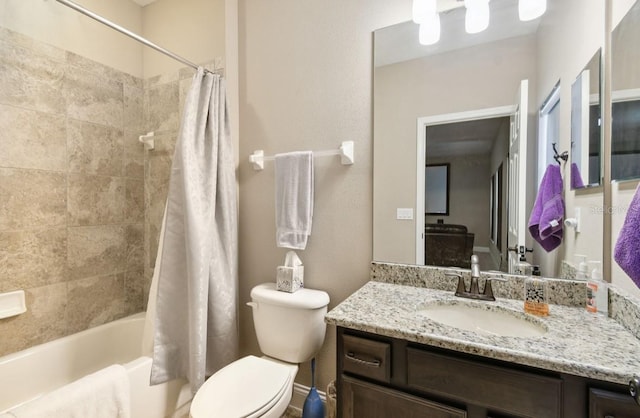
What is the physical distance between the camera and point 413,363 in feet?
3.10

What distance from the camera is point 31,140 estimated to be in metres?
1.63

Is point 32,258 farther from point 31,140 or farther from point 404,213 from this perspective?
point 404,213

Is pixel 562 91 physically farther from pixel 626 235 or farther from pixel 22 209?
pixel 22 209

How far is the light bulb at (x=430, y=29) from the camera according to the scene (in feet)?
4.50

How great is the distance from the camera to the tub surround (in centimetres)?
75

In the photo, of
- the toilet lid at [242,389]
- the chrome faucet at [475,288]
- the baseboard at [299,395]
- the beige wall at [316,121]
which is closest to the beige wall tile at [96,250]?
the beige wall at [316,121]

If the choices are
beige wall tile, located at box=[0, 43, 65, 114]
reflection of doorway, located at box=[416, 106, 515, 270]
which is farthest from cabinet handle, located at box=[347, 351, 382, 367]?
beige wall tile, located at box=[0, 43, 65, 114]

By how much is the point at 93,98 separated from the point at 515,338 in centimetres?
260

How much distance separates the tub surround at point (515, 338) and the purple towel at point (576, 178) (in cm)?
39

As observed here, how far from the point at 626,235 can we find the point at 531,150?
2.07ft

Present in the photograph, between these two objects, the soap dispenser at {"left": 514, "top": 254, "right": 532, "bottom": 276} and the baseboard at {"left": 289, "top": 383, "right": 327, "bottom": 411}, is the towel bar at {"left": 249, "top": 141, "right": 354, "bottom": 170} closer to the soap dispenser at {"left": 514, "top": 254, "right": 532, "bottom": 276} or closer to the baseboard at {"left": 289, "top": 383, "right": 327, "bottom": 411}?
the soap dispenser at {"left": 514, "top": 254, "right": 532, "bottom": 276}

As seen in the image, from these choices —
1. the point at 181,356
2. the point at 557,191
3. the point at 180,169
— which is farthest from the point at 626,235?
the point at 181,356

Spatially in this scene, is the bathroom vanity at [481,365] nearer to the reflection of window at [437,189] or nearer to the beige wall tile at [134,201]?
the reflection of window at [437,189]

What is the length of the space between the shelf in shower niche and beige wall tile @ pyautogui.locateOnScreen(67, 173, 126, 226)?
1.49ft
